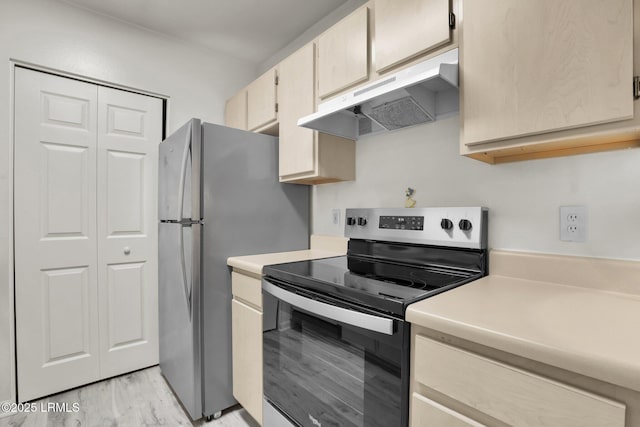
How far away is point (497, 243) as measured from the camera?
1313 mm

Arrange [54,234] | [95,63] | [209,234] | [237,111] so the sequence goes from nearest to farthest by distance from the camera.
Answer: [209,234]
[54,234]
[95,63]
[237,111]

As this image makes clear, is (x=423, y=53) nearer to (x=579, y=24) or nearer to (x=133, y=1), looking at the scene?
→ (x=579, y=24)

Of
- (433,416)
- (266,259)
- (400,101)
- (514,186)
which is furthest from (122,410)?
(514,186)

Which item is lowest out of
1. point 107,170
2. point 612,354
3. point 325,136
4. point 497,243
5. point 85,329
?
point 85,329

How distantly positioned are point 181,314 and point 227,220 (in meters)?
0.63

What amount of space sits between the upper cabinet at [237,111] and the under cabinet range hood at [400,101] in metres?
0.99

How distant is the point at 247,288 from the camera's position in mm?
1657

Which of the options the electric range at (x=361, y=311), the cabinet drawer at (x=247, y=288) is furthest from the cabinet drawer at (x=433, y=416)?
the cabinet drawer at (x=247, y=288)

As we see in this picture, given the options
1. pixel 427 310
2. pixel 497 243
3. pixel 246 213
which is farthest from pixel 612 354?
pixel 246 213

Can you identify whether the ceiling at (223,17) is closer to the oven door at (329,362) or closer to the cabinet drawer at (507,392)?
the oven door at (329,362)

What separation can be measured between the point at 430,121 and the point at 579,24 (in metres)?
0.70

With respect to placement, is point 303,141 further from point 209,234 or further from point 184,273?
point 184,273

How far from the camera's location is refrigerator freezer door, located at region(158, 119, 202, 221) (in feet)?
5.61

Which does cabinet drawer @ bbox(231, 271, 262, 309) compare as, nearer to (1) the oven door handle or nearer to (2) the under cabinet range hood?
(1) the oven door handle
